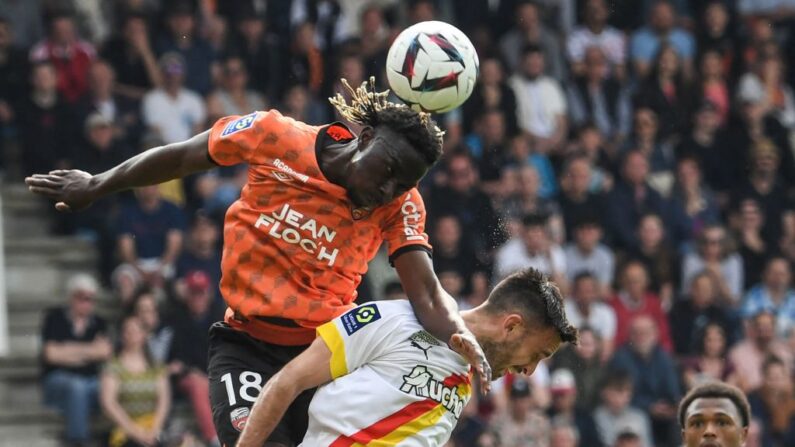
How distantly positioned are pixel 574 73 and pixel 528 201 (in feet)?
8.85

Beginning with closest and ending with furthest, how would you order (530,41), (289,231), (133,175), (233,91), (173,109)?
(289,231) → (133,175) → (173,109) → (233,91) → (530,41)

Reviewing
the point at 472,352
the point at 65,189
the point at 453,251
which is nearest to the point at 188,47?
the point at 453,251

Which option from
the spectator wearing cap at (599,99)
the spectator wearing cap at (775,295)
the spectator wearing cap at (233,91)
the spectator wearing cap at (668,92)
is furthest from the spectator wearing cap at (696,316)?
the spectator wearing cap at (233,91)

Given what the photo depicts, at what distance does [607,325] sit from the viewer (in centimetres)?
1446

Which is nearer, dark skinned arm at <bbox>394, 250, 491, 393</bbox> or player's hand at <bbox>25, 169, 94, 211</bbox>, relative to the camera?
dark skinned arm at <bbox>394, 250, 491, 393</bbox>

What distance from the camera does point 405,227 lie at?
7.05 meters

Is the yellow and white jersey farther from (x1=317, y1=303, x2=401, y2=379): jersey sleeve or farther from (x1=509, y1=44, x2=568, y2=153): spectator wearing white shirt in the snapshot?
(x1=509, y1=44, x2=568, y2=153): spectator wearing white shirt

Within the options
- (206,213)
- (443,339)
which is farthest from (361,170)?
(206,213)

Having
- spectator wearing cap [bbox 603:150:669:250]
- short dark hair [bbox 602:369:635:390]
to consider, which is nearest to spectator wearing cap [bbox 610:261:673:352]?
spectator wearing cap [bbox 603:150:669:250]

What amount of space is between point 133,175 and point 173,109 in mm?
7602

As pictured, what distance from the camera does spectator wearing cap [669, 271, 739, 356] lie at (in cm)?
1486

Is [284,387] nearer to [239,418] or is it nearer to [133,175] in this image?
A: [239,418]

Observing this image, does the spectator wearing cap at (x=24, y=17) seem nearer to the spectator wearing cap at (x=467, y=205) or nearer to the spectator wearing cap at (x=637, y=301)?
the spectator wearing cap at (x=467, y=205)

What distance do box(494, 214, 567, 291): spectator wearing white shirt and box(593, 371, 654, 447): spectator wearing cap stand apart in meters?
0.98
